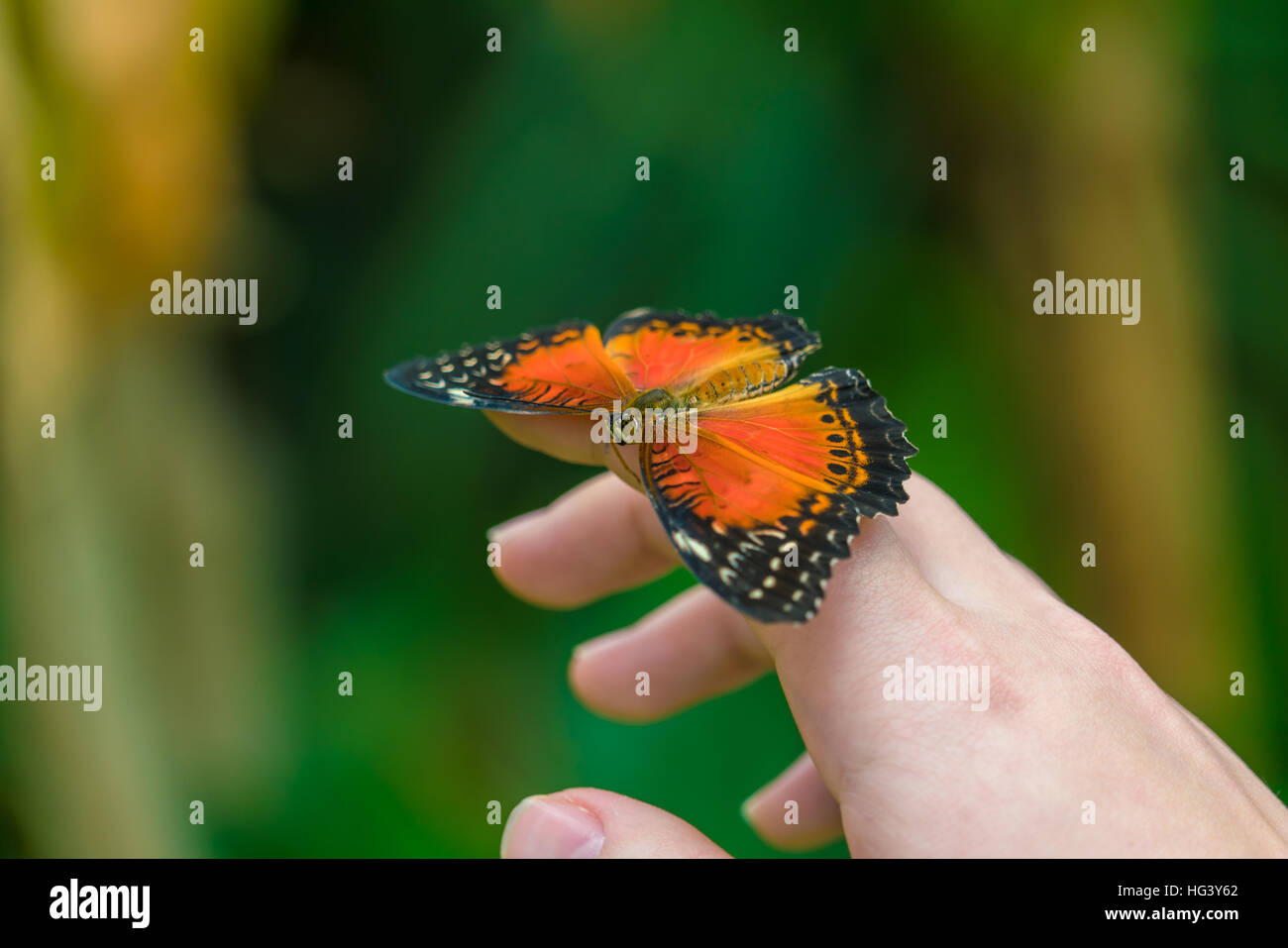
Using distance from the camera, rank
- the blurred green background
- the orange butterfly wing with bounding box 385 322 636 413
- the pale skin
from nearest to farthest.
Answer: the pale skin
the orange butterfly wing with bounding box 385 322 636 413
the blurred green background

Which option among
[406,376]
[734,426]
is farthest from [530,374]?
[734,426]

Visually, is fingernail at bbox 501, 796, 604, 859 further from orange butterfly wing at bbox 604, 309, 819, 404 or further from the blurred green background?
the blurred green background

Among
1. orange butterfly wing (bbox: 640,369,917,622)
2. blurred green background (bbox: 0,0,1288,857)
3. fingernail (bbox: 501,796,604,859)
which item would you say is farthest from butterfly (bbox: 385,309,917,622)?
blurred green background (bbox: 0,0,1288,857)

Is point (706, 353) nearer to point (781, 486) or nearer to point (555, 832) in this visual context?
point (781, 486)

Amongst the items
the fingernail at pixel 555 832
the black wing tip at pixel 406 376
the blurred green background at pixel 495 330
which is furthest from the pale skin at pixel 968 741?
the blurred green background at pixel 495 330

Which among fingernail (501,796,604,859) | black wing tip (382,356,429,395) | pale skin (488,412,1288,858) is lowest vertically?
fingernail (501,796,604,859)

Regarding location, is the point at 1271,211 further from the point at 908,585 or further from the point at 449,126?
the point at 449,126
